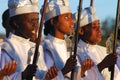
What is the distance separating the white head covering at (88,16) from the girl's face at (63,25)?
0.62 metres

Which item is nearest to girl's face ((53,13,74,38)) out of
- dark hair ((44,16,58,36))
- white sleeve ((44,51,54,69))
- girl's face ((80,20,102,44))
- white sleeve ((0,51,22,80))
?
dark hair ((44,16,58,36))

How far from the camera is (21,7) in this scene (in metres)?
7.44

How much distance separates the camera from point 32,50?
272 inches

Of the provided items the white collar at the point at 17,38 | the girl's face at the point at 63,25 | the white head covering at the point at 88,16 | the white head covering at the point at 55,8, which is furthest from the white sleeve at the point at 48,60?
the white head covering at the point at 88,16

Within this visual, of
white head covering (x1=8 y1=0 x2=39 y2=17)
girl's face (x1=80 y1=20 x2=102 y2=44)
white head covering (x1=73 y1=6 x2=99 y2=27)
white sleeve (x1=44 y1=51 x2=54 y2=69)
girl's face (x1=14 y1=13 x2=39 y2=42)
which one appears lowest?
white sleeve (x1=44 y1=51 x2=54 y2=69)

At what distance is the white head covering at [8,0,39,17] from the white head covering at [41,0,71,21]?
301 mm

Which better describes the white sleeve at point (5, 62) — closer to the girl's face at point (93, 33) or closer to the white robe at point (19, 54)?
the white robe at point (19, 54)

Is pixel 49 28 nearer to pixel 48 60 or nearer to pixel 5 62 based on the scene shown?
pixel 48 60

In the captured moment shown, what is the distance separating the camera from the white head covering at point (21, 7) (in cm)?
743

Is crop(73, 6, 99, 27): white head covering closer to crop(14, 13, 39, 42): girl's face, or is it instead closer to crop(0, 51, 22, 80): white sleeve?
crop(14, 13, 39, 42): girl's face

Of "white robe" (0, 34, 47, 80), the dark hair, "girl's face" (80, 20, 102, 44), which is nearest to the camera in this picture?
"white robe" (0, 34, 47, 80)

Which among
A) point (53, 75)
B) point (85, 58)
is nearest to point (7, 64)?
point (53, 75)

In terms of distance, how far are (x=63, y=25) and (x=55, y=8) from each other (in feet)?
0.90

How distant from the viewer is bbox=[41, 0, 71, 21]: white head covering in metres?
7.77
